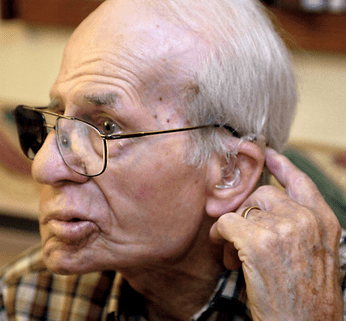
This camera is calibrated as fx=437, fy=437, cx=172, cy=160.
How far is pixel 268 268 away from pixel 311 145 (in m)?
1.66

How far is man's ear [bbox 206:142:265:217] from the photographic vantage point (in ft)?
3.84

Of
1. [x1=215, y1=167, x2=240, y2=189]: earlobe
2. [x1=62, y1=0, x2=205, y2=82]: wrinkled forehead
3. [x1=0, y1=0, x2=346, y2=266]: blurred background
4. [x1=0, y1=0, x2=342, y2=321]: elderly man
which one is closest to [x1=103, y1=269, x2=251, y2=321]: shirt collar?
[x1=0, y1=0, x2=342, y2=321]: elderly man

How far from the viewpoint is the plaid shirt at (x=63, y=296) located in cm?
138

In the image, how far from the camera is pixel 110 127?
1104 mm

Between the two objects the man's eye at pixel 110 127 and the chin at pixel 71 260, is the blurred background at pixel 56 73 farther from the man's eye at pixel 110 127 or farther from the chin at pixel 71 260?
the chin at pixel 71 260

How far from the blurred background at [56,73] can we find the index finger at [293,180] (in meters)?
0.97

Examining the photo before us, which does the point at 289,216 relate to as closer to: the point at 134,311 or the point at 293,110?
the point at 293,110

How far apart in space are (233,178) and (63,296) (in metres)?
0.73

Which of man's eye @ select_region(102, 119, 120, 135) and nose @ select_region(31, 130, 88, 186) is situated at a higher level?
man's eye @ select_region(102, 119, 120, 135)

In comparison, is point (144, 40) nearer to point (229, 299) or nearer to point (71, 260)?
point (71, 260)

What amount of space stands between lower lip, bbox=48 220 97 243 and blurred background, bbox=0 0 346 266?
1.27 metres

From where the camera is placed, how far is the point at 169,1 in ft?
3.74

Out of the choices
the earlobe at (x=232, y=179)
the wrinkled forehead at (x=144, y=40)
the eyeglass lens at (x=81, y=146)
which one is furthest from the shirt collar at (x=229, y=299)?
the wrinkled forehead at (x=144, y=40)

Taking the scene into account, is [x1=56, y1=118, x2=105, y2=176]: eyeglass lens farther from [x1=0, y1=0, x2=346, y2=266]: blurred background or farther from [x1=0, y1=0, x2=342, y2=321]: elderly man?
[x1=0, y1=0, x2=346, y2=266]: blurred background
